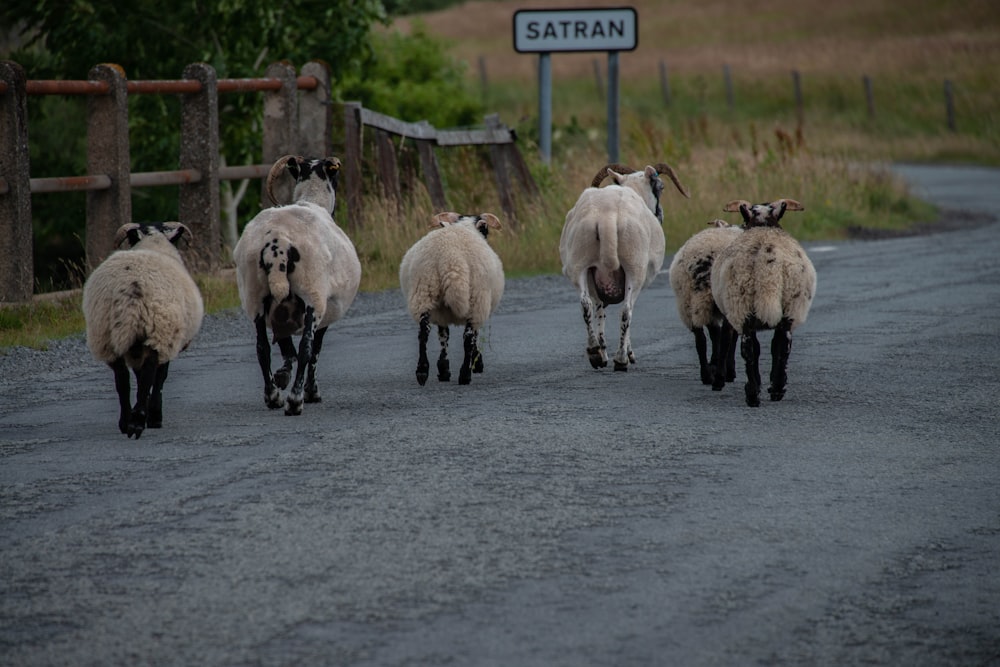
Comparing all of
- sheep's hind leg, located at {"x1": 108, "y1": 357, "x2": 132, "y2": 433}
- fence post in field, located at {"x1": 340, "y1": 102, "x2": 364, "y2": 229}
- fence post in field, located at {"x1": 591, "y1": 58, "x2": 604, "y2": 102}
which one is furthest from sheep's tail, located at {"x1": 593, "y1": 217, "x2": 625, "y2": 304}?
fence post in field, located at {"x1": 591, "y1": 58, "x2": 604, "y2": 102}

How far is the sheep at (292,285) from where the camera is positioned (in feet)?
28.8

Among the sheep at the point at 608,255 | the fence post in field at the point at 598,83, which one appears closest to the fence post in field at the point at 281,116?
the sheep at the point at 608,255

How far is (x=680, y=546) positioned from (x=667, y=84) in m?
47.8

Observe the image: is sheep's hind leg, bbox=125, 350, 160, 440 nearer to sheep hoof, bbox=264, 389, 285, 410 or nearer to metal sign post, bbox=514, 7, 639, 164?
sheep hoof, bbox=264, 389, 285, 410

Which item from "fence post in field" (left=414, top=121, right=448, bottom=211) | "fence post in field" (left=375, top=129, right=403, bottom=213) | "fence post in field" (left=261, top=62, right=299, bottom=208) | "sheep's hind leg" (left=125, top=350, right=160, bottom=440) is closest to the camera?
"sheep's hind leg" (left=125, top=350, right=160, bottom=440)

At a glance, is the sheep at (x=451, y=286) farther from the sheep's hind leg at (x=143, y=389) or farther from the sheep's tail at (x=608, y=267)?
the sheep's hind leg at (x=143, y=389)

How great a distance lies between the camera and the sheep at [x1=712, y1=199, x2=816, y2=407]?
29.5ft

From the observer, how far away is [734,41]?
70500 mm

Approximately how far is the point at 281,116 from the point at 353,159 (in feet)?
3.15

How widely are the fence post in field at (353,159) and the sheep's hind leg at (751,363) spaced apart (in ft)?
28.1

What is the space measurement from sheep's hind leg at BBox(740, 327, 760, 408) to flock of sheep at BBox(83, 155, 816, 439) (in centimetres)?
1

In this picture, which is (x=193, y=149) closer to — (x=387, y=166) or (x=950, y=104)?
(x=387, y=166)

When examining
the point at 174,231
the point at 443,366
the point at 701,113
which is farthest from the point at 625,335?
the point at 701,113

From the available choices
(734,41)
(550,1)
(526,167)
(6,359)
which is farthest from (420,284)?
(550,1)
